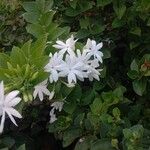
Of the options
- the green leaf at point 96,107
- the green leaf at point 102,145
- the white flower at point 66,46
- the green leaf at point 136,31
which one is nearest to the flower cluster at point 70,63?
the white flower at point 66,46

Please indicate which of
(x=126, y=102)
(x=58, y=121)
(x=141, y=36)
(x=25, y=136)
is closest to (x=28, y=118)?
(x=25, y=136)

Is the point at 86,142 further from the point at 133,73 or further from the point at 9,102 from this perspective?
the point at 9,102

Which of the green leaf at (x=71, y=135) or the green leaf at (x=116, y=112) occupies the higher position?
the green leaf at (x=116, y=112)

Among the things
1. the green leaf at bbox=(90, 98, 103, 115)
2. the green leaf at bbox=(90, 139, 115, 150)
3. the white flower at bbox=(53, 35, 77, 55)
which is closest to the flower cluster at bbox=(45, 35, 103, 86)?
the white flower at bbox=(53, 35, 77, 55)

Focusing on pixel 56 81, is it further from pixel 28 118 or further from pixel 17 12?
pixel 17 12

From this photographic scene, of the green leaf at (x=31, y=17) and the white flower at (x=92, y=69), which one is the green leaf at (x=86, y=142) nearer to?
the white flower at (x=92, y=69)

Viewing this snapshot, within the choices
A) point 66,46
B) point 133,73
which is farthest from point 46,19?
point 133,73
